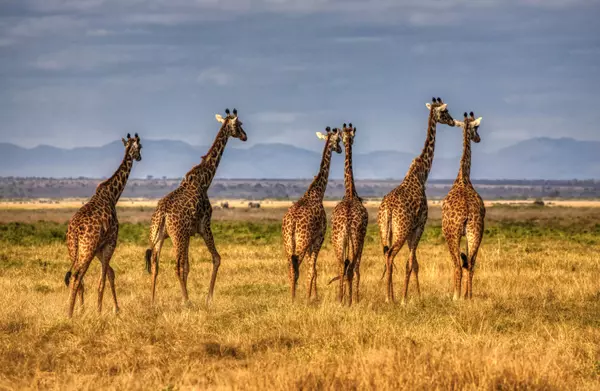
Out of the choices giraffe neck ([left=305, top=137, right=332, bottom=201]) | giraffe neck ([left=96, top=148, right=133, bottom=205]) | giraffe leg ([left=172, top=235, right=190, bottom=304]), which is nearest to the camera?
giraffe neck ([left=96, top=148, right=133, bottom=205])

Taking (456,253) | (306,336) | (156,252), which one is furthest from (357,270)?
(306,336)

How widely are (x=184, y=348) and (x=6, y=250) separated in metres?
18.5

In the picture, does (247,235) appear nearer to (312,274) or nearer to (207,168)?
(207,168)

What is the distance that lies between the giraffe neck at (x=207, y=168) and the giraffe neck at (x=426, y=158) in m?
3.44

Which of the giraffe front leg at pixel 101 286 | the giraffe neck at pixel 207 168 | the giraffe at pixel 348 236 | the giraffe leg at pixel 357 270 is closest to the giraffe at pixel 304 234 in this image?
the giraffe at pixel 348 236

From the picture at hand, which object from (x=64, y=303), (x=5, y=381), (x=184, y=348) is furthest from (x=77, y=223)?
(x=5, y=381)

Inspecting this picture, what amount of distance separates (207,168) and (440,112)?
176 inches

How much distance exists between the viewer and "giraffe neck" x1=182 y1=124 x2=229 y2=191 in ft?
53.9

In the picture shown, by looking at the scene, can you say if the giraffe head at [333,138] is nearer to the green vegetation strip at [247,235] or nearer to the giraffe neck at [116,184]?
the giraffe neck at [116,184]

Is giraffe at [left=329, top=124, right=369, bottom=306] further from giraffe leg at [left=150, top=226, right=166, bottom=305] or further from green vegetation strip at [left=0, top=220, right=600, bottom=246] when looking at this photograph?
green vegetation strip at [left=0, top=220, right=600, bottom=246]

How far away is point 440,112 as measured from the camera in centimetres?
1811

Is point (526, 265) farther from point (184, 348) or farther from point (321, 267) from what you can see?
point (184, 348)

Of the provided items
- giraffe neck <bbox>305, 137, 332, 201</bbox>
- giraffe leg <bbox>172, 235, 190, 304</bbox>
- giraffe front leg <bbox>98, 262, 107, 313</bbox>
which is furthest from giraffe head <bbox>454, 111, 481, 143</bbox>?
giraffe front leg <bbox>98, 262, 107, 313</bbox>

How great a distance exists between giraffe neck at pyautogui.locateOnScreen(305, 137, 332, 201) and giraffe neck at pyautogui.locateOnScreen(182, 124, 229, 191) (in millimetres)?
1720
